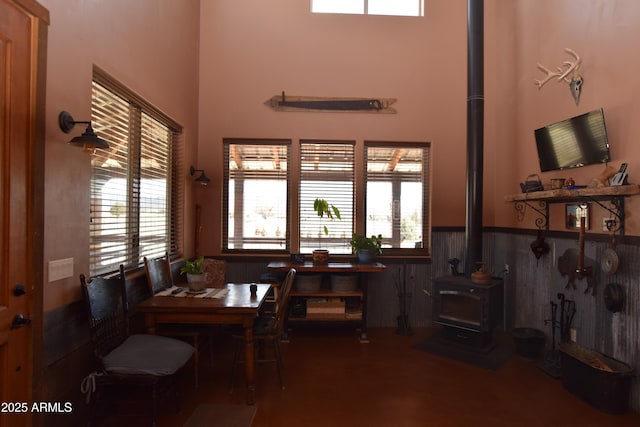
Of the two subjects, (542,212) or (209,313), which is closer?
(209,313)

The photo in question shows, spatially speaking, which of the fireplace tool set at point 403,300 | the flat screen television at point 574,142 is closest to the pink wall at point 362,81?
the flat screen television at point 574,142

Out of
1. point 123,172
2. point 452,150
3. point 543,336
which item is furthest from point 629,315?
point 123,172

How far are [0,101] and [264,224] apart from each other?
302 centimetres

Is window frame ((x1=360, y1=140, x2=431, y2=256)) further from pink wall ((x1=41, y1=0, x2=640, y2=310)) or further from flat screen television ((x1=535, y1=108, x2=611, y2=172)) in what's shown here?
flat screen television ((x1=535, y1=108, x2=611, y2=172))

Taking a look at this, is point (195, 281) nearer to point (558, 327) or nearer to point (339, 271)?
point (339, 271)

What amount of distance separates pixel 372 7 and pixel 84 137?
400 centimetres

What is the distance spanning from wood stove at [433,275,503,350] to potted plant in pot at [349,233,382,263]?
0.75 meters

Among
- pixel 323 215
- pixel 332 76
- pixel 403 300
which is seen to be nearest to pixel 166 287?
pixel 323 215

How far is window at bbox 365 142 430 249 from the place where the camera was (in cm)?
452

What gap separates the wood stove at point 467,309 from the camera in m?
3.54

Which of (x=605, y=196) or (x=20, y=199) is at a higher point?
(x=605, y=196)

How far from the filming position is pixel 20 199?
69.6 inches

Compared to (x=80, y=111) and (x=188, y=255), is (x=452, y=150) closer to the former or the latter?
(x=188, y=255)

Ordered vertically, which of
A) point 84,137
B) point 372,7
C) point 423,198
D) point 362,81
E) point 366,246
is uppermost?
point 372,7
